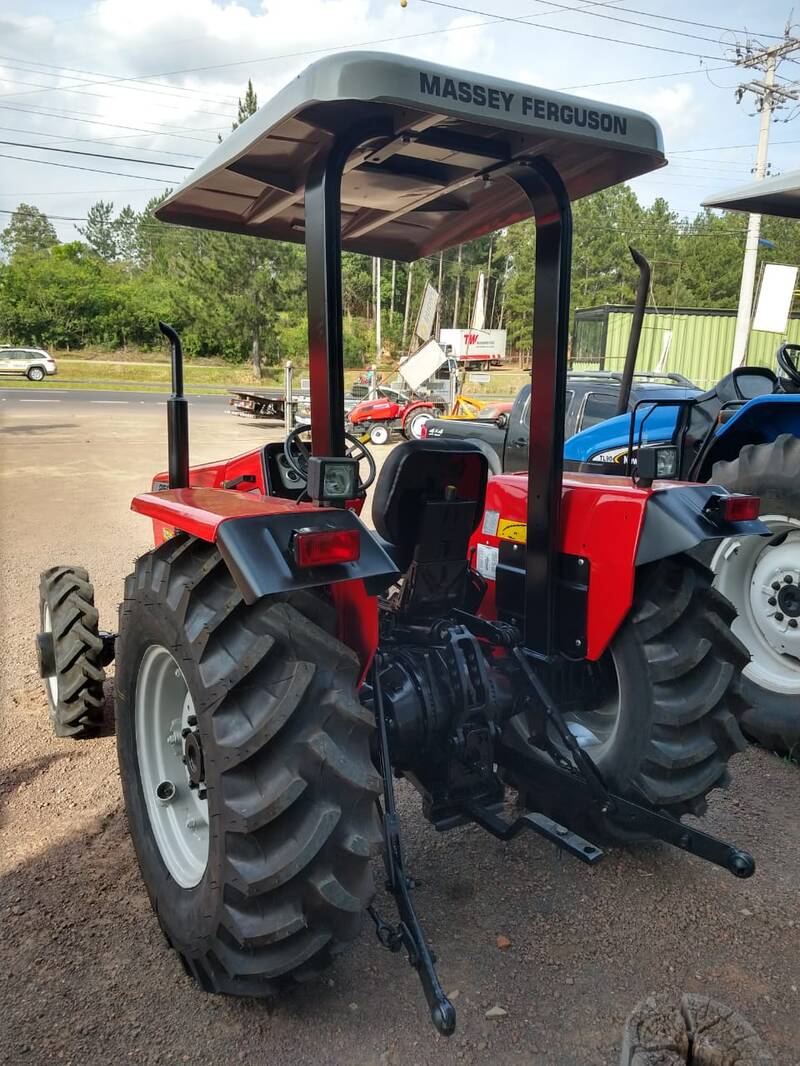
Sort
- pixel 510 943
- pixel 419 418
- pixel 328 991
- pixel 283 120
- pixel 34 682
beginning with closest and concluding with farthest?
pixel 283 120, pixel 328 991, pixel 510 943, pixel 34 682, pixel 419 418

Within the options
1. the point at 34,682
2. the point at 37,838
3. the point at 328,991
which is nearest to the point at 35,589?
the point at 34,682

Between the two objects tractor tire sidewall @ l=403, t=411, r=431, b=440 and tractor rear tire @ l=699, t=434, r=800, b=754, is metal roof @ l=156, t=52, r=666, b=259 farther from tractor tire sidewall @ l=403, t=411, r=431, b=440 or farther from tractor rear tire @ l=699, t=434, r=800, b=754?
tractor tire sidewall @ l=403, t=411, r=431, b=440

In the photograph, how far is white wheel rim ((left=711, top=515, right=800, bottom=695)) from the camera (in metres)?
3.76

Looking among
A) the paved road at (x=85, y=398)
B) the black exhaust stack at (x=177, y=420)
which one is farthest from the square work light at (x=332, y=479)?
the paved road at (x=85, y=398)

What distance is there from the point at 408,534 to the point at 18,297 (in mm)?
52131

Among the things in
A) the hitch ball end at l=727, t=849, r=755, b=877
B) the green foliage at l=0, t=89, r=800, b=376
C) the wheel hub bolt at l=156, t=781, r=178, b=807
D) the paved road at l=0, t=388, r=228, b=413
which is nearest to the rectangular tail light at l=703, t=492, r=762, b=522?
the hitch ball end at l=727, t=849, r=755, b=877

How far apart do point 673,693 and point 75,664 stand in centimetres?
246

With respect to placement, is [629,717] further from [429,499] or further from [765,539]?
[765,539]

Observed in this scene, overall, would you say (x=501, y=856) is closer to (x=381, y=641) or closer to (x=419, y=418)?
(x=381, y=641)

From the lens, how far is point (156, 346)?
159 ft

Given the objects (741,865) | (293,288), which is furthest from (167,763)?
(293,288)

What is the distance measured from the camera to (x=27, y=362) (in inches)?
1380

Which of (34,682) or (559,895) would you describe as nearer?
(559,895)

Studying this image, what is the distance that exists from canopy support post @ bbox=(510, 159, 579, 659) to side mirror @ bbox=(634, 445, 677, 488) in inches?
9.6
